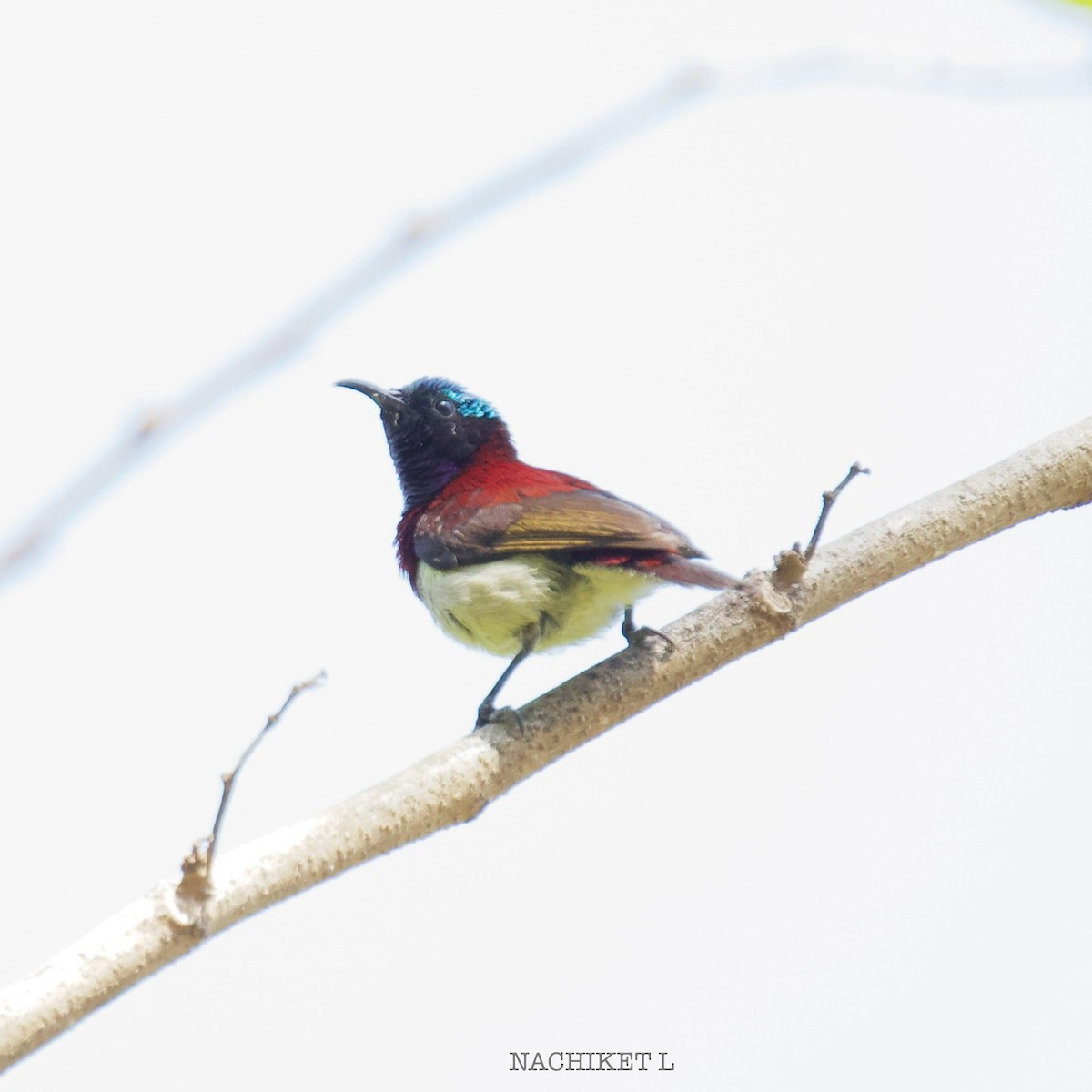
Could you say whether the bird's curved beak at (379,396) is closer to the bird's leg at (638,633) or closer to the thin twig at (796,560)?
the bird's leg at (638,633)

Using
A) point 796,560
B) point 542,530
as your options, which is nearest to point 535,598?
point 542,530

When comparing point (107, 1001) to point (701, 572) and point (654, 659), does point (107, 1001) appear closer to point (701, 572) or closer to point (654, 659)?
point (654, 659)

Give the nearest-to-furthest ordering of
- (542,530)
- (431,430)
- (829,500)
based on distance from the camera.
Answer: (829,500) < (542,530) < (431,430)

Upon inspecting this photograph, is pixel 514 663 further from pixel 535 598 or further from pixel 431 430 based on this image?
pixel 431 430

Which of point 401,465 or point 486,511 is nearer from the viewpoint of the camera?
point 486,511

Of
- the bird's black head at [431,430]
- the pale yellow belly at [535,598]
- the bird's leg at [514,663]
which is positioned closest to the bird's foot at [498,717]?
the bird's leg at [514,663]

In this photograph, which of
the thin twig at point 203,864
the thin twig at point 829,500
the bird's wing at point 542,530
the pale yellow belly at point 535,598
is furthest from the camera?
the pale yellow belly at point 535,598

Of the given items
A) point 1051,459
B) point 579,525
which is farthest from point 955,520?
point 579,525
